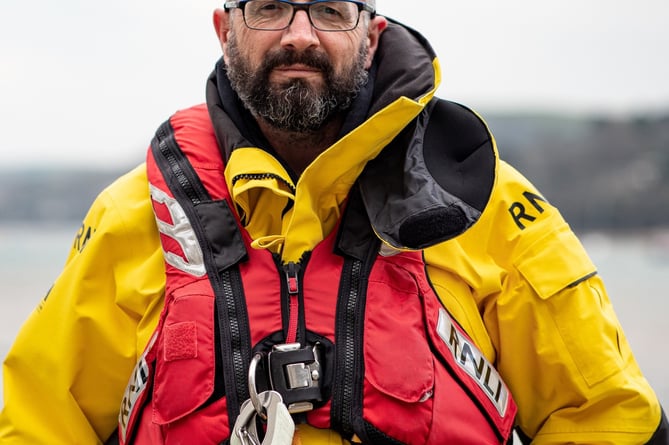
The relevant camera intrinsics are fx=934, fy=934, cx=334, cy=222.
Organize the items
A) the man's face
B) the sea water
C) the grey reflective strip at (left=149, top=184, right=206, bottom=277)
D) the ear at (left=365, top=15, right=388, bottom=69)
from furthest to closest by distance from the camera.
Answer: the sea water → the ear at (left=365, top=15, right=388, bottom=69) → the man's face → the grey reflective strip at (left=149, top=184, right=206, bottom=277)

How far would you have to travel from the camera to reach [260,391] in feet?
6.20

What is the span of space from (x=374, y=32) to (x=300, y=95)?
315 millimetres

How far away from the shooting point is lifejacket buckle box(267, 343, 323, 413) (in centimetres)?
186

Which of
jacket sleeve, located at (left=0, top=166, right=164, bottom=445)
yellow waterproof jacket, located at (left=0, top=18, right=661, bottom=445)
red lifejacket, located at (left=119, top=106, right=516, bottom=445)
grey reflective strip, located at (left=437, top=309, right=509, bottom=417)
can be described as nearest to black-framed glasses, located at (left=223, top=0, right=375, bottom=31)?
yellow waterproof jacket, located at (left=0, top=18, right=661, bottom=445)

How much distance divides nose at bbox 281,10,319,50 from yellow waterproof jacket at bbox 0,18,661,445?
0.65ft

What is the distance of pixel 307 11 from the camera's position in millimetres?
2092

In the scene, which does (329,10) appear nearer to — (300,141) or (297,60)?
(297,60)

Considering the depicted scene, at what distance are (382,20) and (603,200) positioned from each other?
1334cm

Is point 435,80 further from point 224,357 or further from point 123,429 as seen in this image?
point 123,429

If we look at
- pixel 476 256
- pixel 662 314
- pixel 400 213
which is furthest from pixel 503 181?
pixel 662 314

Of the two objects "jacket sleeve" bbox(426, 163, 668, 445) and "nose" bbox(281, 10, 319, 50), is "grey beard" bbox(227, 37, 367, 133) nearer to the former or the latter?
"nose" bbox(281, 10, 319, 50)

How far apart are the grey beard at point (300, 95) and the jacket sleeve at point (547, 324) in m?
0.40

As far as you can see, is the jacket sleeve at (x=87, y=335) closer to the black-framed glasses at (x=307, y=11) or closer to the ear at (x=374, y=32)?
the black-framed glasses at (x=307, y=11)

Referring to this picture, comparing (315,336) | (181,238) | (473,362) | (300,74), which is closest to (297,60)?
(300,74)
